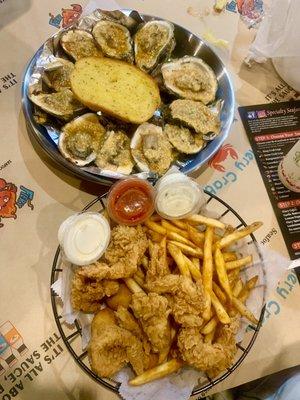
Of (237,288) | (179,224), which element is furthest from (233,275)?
(179,224)

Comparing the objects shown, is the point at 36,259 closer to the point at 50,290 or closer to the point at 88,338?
the point at 50,290

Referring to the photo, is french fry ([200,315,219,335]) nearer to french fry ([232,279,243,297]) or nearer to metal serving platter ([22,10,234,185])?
french fry ([232,279,243,297])

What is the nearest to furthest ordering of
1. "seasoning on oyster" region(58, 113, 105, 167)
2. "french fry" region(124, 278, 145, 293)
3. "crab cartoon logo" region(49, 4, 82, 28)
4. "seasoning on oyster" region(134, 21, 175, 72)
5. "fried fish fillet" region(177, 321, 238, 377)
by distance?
"fried fish fillet" region(177, 321, 238, 377)
"french fry" region(124, 278, 145, 293)
"seasoning on oyster" region(58, 113, 105, 167)
"seasoning on oyster" region(134, 21, 175, 72)
"crab cartoon logo" region(49, 4, 82, 28)

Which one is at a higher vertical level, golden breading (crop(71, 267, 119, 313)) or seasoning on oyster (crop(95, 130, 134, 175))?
seasoning on oyster (crop(95, 130, 134, 175))

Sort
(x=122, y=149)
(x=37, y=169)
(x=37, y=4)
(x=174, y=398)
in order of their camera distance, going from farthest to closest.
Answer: (x=37, y=4), (x=37, y=169), (x=122, y=149), (x=174, y=398)

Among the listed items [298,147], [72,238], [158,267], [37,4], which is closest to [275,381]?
[158,267]

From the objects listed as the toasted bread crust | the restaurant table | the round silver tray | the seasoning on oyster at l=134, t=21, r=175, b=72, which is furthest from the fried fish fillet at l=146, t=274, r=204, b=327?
the seasoning on oyster at l=134, t=21, r=175, b=72
